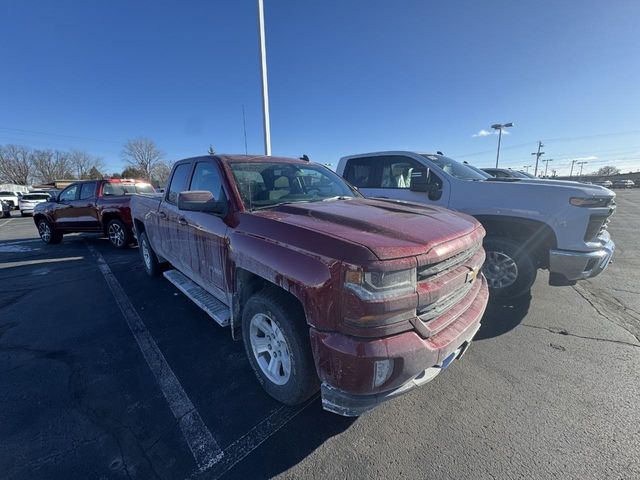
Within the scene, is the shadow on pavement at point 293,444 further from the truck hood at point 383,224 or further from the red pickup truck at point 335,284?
the truck hood at point 383,224

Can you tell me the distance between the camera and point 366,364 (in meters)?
1.64

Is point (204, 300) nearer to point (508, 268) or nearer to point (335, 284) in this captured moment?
point (335, 284)

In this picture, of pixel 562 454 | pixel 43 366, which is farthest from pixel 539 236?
pixel 43 366

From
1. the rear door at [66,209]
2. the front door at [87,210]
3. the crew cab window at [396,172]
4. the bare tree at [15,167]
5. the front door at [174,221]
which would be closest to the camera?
the front door at [174,221]

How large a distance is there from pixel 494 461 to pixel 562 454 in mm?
469

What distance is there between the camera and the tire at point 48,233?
929 cm

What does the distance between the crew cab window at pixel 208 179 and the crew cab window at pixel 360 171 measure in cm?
320

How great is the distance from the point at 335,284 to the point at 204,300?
2247mm

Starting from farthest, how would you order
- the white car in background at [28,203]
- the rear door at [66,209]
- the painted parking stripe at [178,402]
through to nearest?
the white car in background at [28,203], the rear door at [66,209], the painted parking stripe at [178,402]

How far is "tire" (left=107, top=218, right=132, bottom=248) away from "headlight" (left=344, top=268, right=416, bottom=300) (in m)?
8.48

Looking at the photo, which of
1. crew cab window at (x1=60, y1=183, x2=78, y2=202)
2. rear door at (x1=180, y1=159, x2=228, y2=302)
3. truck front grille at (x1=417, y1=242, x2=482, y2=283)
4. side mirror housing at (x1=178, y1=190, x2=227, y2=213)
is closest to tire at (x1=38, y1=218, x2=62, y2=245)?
crew cab window at (x1=60, y1=183, x2=78, y2=202)

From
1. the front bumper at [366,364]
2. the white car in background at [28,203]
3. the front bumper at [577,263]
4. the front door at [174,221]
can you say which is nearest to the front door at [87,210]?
the front door at [174,221]

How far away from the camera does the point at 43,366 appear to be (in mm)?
2926

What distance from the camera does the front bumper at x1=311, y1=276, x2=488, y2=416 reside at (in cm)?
165
